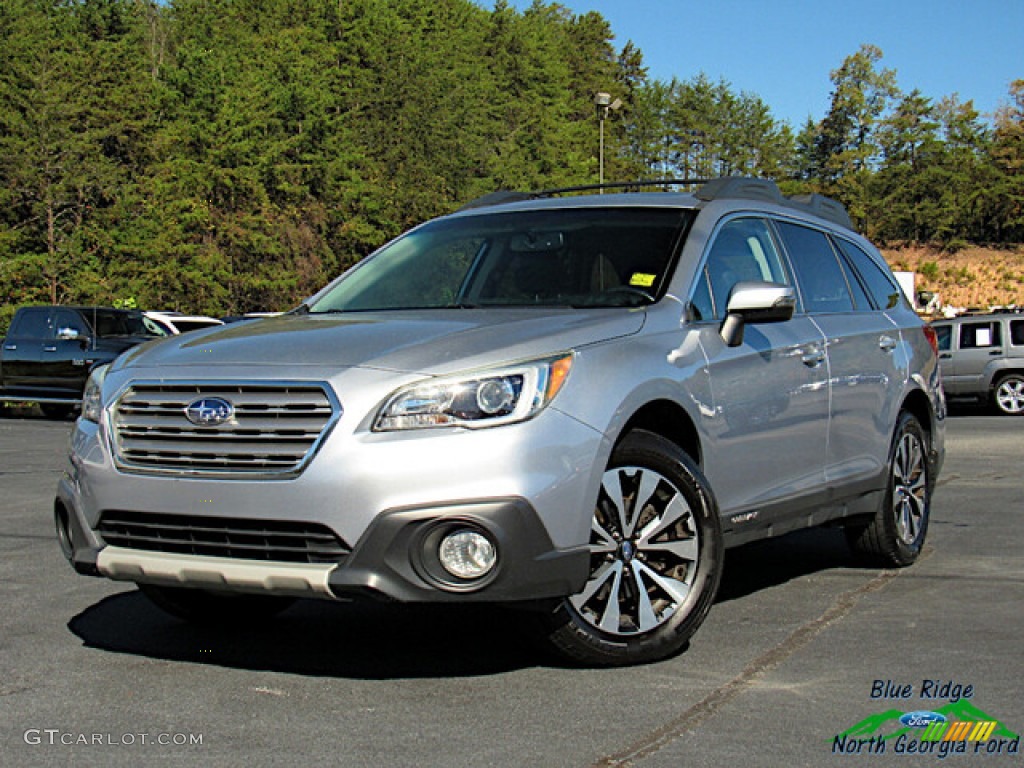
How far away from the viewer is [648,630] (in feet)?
16.5

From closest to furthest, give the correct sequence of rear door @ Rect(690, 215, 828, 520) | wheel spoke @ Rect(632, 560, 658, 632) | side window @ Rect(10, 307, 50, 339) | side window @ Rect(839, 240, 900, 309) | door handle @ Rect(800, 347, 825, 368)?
wheel spoke @ Rect(632, 560, 658, 632) → rear door @ Rect(690, 215, 828, 520) → door handle @ Rect(800, 347, 825, 368) → side window @ Rect(839, 240, 900, 309) → side window @ Rect(10, 307, 50, 339)

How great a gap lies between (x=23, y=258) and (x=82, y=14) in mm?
28322

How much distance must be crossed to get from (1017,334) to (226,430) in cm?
2298

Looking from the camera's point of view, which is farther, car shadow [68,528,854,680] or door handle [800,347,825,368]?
door handle [800,347,825,368]

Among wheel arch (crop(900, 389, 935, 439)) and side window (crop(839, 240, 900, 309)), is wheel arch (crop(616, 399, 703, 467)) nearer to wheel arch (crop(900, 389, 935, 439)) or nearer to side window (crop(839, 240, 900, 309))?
side window (crop(839, 240, 900, 309))

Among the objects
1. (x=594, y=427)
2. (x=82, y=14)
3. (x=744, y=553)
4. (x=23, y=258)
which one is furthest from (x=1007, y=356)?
(x=82, y=14)

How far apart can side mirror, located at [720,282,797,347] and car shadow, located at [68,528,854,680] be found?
1440 millimetres

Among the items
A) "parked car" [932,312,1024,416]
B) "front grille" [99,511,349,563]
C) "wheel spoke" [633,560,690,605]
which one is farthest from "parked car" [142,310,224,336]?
"wheel spoke" [633,560,690,605]

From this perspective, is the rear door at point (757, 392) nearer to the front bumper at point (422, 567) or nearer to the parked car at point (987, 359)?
the front bumper at point (422, 567)

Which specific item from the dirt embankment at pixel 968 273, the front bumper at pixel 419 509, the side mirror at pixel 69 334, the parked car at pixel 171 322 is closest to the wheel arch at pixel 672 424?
the front bumper at pixel 419 509

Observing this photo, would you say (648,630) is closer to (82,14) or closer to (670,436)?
(670,436)

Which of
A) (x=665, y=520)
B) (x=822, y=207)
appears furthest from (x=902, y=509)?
(x=665, y=520)

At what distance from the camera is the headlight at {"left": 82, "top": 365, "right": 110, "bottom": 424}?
514cm

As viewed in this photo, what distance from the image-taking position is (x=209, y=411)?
4723mm
